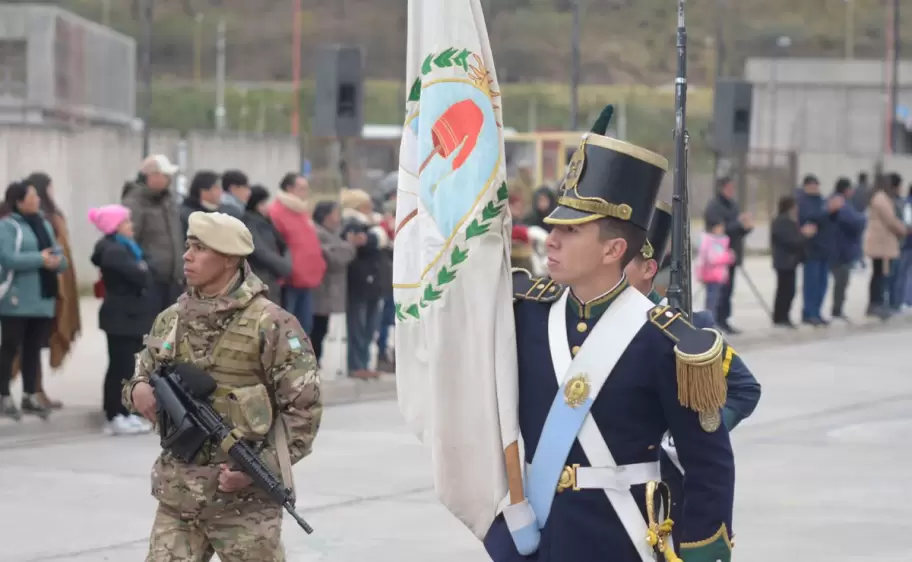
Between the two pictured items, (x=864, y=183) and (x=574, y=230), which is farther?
(x=864, y=183)

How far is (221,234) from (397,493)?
5.30 metres

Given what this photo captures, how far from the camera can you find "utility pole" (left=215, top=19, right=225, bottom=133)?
286 ft

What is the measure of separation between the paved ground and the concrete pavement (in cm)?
28

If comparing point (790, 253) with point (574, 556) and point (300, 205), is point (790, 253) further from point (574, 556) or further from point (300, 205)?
point (574, 556)

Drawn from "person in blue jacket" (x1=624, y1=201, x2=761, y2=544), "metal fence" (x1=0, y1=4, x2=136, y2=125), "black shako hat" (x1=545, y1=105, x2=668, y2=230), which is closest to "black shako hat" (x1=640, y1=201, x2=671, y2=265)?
"person in blue jacket" (x1=624, y1=201, x2=761, y2=544)

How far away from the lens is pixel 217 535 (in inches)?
238

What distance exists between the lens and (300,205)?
50.3ft

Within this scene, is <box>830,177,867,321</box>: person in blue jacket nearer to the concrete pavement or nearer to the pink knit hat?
the concrete pavement

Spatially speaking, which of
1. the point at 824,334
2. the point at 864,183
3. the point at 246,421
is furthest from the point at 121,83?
the point at 246,421

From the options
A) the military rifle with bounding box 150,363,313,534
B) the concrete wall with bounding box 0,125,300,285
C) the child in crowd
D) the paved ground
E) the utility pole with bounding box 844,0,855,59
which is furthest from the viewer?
the utility pole with bounding box 844,0,855,59

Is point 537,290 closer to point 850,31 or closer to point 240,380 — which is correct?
point 240,380

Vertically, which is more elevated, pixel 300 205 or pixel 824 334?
pixel 300 205

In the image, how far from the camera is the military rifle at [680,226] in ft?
17.8

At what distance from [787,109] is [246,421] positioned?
6095 centimetres
